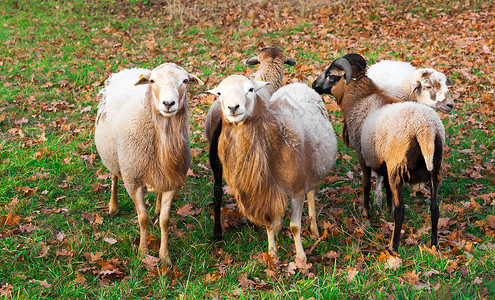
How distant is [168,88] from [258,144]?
1.00 metres

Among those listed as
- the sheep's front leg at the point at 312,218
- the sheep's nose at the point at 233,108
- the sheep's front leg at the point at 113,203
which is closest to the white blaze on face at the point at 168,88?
the sheep's nose at the point at 233,108

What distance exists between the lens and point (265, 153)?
4043 millimetres

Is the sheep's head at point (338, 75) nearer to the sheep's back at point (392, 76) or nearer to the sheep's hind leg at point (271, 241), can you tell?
the sheep's back at point (392, 76)

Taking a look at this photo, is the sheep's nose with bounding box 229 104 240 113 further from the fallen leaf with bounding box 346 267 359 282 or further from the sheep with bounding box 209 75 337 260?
the fallen leaf with bounding box 346 267 359 282

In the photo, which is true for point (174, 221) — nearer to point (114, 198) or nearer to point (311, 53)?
point (114, 198)

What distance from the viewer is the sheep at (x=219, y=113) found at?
488 centimetres

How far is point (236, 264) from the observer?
14.1ft

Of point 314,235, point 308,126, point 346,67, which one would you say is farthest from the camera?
point 346,67

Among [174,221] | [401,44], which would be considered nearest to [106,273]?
[174,221]

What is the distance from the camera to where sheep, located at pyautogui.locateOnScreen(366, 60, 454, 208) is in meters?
5.85

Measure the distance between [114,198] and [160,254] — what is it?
1275 mm

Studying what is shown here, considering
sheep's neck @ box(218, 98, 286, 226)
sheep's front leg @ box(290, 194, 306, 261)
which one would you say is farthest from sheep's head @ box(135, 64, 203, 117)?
sheep's front leg @ box(290, 194, 306, 261)

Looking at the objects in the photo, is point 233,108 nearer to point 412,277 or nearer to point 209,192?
point 412,277

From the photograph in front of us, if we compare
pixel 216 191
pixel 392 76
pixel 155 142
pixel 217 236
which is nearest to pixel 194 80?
pixel 155 142
